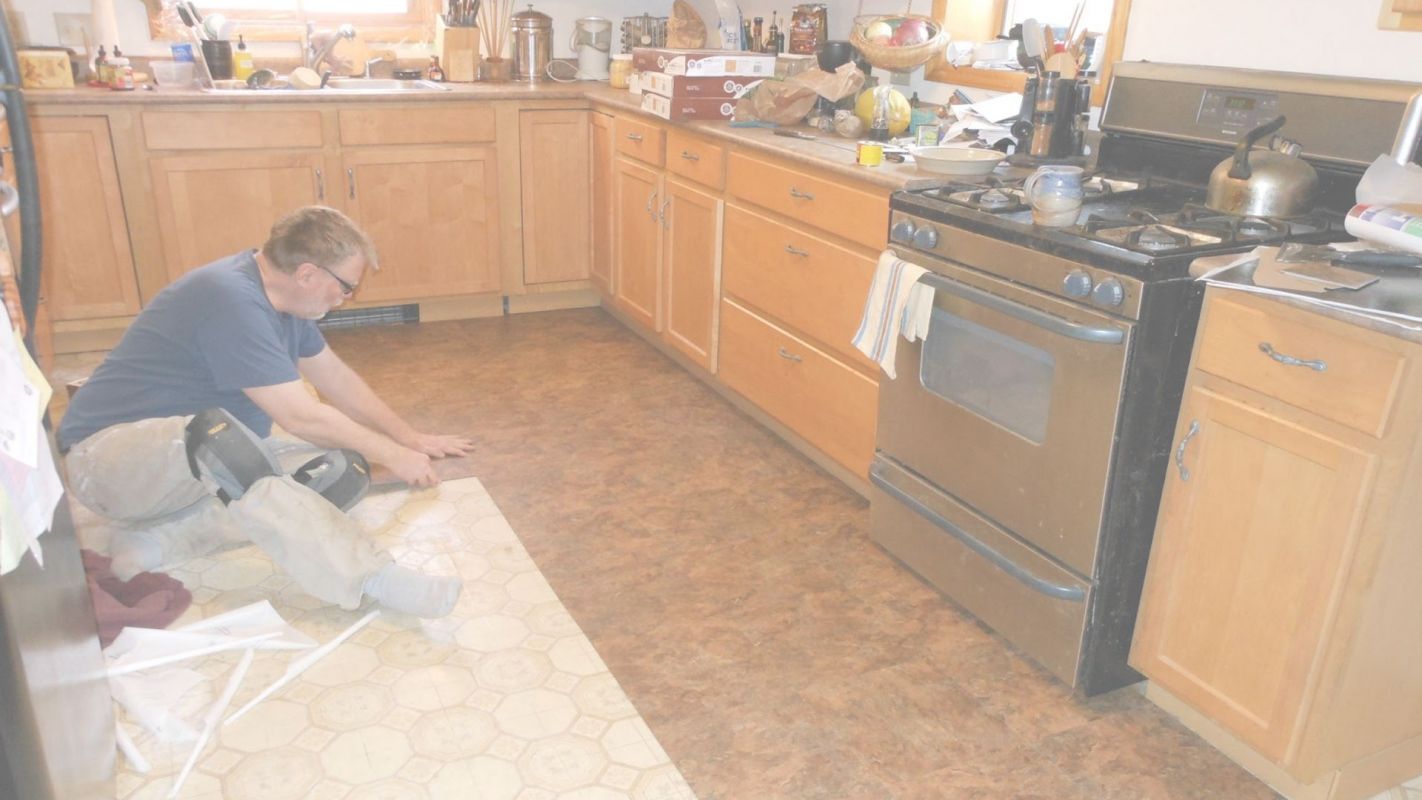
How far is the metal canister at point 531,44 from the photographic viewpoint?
425 cm

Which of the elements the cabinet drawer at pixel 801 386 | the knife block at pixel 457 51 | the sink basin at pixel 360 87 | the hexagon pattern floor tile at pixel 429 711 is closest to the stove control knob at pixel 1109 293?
the cabinet drawer at pixel 801 386

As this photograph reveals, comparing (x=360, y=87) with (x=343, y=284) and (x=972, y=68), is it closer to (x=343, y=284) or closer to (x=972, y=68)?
(x=343, y=284)

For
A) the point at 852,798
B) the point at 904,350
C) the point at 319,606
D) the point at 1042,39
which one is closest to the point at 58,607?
the point at 319,606

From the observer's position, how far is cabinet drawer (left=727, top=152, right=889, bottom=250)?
249 cm

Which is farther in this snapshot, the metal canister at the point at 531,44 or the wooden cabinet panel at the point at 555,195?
the metal canister at the point at 531,44

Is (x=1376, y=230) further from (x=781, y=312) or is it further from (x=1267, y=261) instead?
(x=781, y=312)

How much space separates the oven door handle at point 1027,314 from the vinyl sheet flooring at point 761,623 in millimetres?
697

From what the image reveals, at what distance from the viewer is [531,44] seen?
427cm

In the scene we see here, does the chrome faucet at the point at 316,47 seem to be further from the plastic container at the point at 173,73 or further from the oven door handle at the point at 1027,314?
the oven door handle at the point at 1027,314

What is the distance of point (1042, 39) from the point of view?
104 inches

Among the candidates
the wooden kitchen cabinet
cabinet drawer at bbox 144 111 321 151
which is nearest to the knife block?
cabinet drawer at bbox 144 111 321 151

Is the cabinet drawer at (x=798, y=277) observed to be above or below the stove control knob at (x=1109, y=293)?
below

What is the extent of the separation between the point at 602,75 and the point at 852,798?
11.3 ft

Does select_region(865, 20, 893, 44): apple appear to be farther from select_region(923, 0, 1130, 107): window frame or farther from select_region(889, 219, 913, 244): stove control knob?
select_region(889, 219, 913, 244): stove control knob
